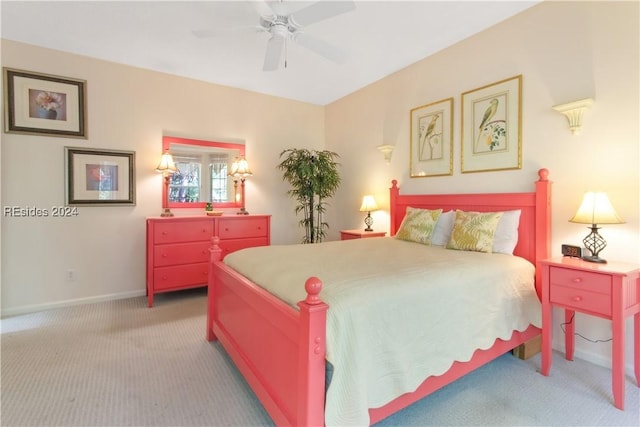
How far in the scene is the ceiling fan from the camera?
78.3 inches

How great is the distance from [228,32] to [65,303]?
3.39 metres

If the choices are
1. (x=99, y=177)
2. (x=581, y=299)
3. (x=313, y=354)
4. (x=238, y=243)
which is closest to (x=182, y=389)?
(x=313, y=354)

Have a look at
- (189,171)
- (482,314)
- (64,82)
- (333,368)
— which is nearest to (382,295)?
(333,368)

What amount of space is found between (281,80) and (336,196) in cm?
195

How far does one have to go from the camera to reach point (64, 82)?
341cm

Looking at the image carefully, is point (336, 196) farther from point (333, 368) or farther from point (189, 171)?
point (333, 368)

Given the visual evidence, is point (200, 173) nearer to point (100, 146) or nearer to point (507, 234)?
point (100, 146)

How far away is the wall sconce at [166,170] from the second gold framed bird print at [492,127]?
3.36 meters

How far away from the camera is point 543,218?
98.0 inches

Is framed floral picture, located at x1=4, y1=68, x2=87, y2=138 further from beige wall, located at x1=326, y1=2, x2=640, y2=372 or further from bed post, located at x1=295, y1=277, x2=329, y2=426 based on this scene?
beige wall, located at x1=326, y1=2, x2=640, y2=372

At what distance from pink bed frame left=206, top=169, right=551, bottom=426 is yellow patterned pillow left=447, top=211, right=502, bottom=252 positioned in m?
0.28

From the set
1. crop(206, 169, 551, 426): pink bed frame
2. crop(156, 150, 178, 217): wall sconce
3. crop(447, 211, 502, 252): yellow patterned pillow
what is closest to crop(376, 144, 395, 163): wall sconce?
crop(206, 169, 551, 426): pink bed frame

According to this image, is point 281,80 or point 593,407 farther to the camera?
point 281,80

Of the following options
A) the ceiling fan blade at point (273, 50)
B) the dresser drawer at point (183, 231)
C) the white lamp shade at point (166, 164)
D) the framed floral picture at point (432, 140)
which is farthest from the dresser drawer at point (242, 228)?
the framed floral picture at point (432, 140)
